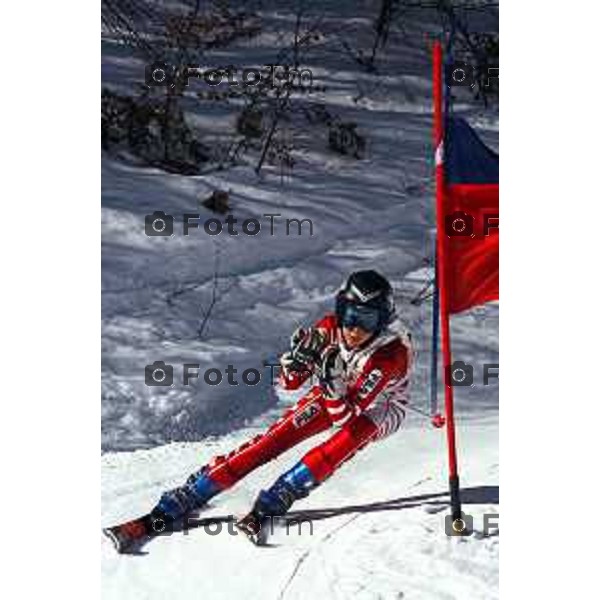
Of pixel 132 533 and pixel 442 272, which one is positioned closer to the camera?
pixel 132 533

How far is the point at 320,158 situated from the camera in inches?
109

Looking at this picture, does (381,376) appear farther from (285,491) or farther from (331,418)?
(285,491)

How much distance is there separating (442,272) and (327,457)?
47cm

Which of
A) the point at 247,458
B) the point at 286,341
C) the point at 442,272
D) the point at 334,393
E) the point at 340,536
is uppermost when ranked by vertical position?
the point at 442,272

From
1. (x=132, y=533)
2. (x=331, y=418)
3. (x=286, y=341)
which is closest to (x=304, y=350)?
(x=286, y=341)

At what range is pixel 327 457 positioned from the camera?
2711mm

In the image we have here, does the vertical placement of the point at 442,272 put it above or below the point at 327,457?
above

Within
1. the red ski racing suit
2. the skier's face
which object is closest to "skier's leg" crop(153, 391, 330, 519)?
the red ski racing suit

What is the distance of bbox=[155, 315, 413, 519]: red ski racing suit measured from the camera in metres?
2.70

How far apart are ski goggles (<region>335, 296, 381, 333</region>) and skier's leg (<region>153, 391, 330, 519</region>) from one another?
17 centimetres

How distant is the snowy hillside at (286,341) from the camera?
2631 millimetres

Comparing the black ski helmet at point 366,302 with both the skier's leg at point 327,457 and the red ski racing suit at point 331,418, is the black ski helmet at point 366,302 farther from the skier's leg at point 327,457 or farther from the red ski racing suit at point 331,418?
the skier's leg at point 327,457
